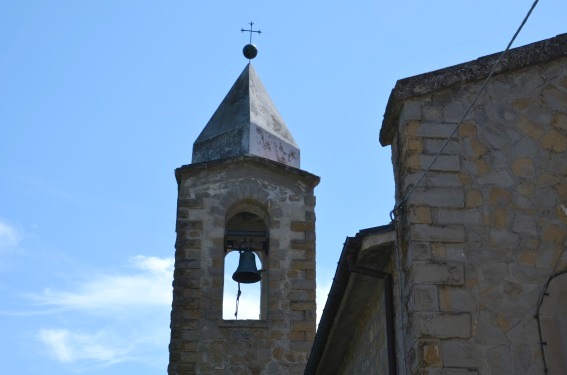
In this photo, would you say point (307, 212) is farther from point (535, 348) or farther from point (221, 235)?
point (535, 348)

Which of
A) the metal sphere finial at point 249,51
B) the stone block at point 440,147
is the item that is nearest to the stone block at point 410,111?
the stone block at point 440,147

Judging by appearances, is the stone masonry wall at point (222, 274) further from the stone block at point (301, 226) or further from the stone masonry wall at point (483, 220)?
the stone masonry wall at point (483, 220)

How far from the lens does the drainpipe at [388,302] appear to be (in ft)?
20.9

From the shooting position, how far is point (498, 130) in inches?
252

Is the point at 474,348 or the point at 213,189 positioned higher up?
the point at 213,189

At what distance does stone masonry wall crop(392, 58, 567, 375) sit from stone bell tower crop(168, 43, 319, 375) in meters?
5.74

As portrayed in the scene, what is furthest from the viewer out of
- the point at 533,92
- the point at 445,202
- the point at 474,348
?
the point at 533,92

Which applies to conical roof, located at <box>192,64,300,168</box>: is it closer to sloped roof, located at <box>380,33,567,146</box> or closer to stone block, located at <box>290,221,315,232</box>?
stone block, located at <box>290,221,315,232</box>

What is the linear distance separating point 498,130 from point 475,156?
10.9 inches

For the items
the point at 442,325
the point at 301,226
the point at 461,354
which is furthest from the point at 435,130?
the point at 301,226

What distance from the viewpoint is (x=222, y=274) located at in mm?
12234

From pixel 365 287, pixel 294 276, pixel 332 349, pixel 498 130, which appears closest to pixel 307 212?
pixel 294 276

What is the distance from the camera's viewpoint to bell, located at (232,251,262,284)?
40.3 feet

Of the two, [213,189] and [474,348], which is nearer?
[474,348]
